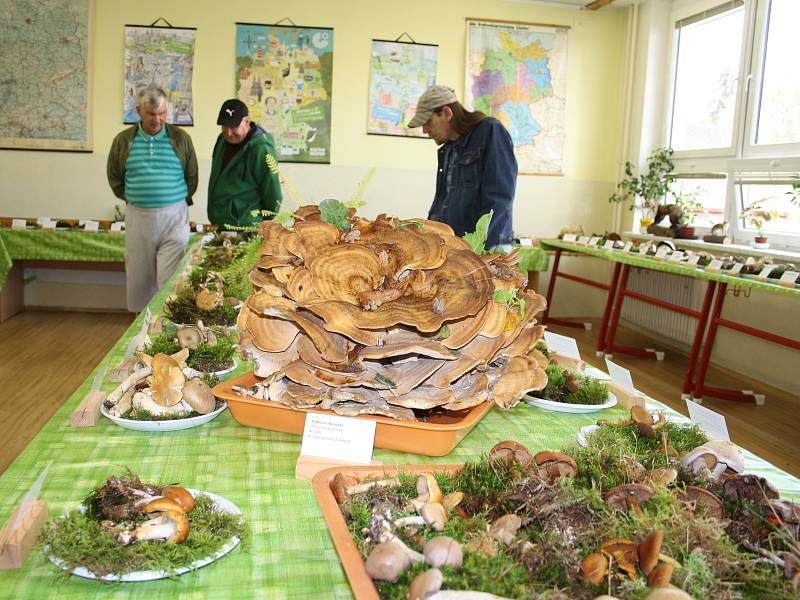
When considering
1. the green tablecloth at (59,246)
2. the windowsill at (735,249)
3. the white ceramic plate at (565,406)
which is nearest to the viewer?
the white ceramic plate at (565,406)

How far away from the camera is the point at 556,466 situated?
1.01 metres

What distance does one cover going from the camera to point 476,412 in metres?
1.29

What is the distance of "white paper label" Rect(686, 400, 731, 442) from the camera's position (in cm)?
132

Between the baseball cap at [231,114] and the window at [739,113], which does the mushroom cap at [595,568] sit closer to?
the baseball cap at [231,114]

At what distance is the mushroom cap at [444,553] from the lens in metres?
0.78

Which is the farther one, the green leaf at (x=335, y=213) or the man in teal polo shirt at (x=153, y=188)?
the man in teal polo shirt at (x=153, y=188)

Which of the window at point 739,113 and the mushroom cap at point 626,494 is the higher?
the window at point 739,113

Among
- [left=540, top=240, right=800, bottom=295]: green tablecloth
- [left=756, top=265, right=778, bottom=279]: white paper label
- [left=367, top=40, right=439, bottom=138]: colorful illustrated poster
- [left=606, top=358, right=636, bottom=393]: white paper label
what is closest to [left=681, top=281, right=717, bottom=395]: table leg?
[left=540, top=240, right=800, bottom=295]: green tablecloth

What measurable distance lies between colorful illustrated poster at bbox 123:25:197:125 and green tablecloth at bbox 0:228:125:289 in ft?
3.98

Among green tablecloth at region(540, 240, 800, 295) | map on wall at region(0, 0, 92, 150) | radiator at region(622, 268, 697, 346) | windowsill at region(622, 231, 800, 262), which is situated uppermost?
map on wall at region(0, 0, 92, 150)

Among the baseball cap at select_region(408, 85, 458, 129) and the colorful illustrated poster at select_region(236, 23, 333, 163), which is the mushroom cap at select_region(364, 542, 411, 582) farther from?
the colorful illustrated poster at select_region(236, 23, 333, 163)

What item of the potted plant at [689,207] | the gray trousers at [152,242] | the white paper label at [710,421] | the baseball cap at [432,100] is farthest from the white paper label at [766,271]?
the gray trousers at [152,242]

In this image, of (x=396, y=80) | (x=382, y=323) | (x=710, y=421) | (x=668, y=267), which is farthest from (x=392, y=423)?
(x=396, y=80)

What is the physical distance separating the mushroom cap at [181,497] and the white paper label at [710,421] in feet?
3.13
